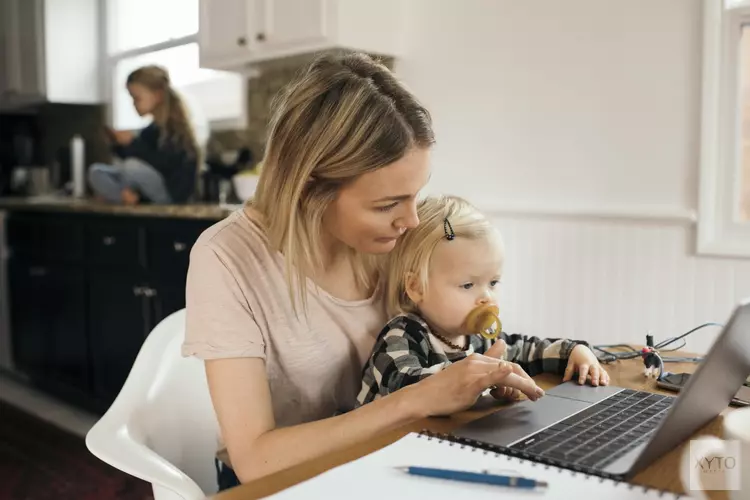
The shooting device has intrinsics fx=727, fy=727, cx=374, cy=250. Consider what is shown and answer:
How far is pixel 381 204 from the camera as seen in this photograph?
108 cm

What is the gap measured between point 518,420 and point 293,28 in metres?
2.23

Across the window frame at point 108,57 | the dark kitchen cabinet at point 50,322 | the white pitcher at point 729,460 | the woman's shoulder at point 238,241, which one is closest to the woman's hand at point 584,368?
the white pitcher at point 729,460

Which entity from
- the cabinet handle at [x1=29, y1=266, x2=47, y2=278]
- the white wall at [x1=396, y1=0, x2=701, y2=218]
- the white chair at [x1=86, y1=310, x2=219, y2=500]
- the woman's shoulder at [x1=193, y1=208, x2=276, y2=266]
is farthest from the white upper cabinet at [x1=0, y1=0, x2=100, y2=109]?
the woman's shoulder at [x1=193, y1=208, x2=276, y2=266]

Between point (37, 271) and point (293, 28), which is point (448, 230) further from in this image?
point (37, 271)

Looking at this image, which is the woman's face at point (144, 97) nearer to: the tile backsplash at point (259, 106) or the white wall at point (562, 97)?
the tile backsplash at point (259, 106)

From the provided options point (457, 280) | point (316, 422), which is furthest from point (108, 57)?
point (316, 422)

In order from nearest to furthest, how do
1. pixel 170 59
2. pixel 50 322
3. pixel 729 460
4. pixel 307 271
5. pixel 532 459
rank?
pixel 729 460 → pixel 532 459 → pixel 307 271 → pixel 50 322 → pixel 170 59

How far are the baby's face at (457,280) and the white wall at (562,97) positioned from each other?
1.24 meters

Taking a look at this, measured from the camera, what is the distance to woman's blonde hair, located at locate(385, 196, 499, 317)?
1193mm

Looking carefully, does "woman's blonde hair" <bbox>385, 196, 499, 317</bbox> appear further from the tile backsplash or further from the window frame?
the window frame

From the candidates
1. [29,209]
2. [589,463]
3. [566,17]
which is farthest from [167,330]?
[29,209]

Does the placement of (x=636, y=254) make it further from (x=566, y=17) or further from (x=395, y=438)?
(x=395, y=438)

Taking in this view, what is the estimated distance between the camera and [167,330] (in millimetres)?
1266

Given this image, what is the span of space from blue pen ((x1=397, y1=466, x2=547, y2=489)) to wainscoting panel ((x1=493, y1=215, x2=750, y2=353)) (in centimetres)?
165
